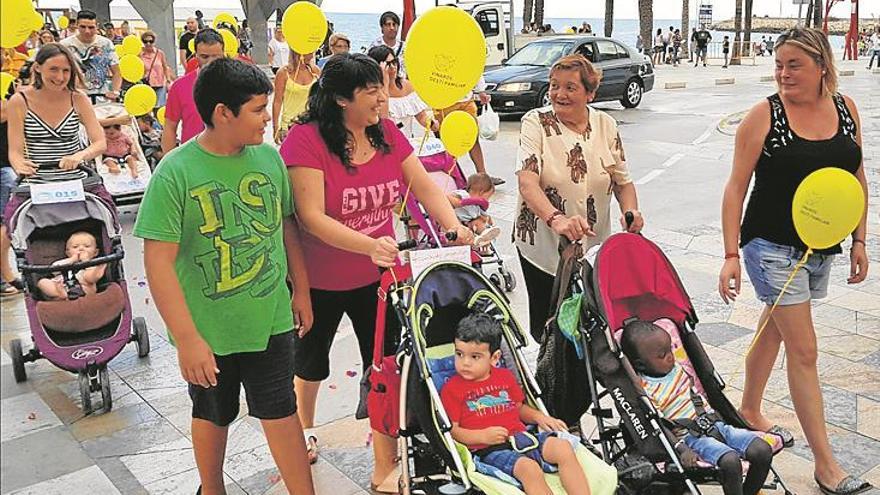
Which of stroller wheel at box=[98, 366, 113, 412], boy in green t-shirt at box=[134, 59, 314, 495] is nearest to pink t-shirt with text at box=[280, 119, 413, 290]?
boy in green t-shirt at box=[134, 59, 314, 495]

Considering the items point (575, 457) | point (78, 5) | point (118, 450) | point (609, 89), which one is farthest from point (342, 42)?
point (78, 5)

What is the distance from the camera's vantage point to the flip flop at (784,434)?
12.6 feet

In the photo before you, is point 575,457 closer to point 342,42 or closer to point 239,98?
point 239,98

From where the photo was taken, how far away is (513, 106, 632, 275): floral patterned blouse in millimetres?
3766

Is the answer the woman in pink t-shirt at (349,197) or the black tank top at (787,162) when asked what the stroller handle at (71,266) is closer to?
the woman in pink t-shirt at (349,197)

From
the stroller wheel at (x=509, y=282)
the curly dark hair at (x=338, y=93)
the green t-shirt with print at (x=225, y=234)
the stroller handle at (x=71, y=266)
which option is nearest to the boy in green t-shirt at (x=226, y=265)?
the green t-shirt with print at (x=225, y=234)

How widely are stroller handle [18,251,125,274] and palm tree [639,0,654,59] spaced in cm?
3030

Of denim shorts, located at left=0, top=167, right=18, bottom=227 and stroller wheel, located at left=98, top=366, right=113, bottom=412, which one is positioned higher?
denim shorts, located at left=0, top=167, right=18, bottom=227

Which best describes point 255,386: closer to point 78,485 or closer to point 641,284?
point 78,485

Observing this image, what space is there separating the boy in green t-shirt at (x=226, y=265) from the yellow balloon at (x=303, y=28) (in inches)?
134

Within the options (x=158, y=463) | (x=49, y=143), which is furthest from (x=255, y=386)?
(x=49, y=143)

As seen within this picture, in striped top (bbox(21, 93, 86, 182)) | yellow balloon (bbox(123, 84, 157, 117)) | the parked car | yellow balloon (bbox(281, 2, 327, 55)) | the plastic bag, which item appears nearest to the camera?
striped top (bbox(21, 93, 86, 182))

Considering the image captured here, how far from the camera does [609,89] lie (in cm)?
1636

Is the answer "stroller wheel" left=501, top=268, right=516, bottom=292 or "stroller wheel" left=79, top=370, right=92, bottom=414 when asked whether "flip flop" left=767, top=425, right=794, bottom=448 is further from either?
"stroller wheel" left=79, top=370, right=92, bottom=414
